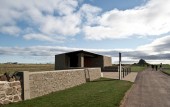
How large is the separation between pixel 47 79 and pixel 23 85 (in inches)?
123

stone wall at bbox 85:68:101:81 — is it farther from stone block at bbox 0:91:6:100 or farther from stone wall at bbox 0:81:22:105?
stone block at bbox 0:91:6:100

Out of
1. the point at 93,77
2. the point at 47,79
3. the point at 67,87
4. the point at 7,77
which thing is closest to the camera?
the point at 7,77

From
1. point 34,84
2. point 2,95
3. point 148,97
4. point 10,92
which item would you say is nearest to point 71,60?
point 34,84

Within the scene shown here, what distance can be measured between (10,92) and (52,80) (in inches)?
198

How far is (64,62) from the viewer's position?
51.7 m

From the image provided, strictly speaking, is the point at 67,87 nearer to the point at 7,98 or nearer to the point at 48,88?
the point at 48,88

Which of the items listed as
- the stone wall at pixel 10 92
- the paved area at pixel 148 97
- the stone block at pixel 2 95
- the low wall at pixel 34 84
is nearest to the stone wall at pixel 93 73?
the low wall at pixel 34 84

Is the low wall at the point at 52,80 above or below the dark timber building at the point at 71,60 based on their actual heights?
below

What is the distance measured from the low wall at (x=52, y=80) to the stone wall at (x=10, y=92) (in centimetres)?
116

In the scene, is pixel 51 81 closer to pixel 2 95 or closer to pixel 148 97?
pixel 2 95

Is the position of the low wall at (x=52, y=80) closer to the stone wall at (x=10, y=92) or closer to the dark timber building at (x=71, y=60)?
the stone wall at (x=10, y=92)

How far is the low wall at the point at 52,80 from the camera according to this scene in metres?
→ 14.8

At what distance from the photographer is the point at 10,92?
12.6 metres

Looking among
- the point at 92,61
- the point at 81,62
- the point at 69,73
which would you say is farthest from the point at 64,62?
the point at 69,73
